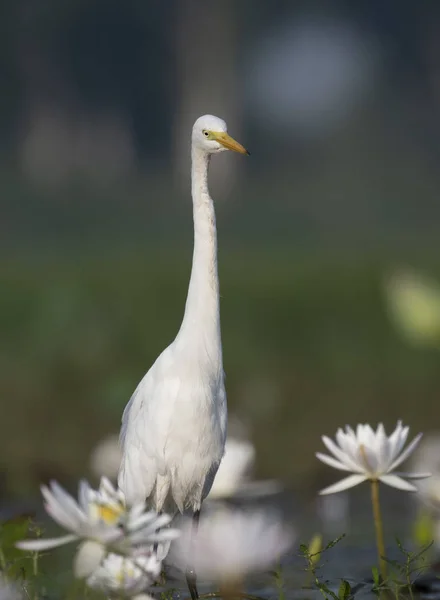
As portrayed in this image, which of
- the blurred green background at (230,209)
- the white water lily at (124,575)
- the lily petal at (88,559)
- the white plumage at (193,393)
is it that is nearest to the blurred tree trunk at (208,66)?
the blurred green background at (230,209)

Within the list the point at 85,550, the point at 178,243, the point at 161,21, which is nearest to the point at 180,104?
the point at 161,21

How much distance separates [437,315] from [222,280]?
6896 mm

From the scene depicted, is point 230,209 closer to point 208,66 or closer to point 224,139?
point 208,66

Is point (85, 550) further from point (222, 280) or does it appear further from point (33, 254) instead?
point (33, 254)

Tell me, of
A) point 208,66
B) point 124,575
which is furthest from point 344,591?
point 208,66

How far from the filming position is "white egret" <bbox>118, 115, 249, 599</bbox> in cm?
306

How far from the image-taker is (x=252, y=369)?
696 centimetres

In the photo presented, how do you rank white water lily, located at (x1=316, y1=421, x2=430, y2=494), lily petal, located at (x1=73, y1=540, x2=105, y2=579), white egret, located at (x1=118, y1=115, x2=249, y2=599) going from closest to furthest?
lily petal, located at (x1=73, y1=540, x2=105, y2=579)
white water lily, located at (x1=316, y1=421, x2=430, y2=494)
white egret, located at (x1=118, y1=115, x2=249, y2=599)

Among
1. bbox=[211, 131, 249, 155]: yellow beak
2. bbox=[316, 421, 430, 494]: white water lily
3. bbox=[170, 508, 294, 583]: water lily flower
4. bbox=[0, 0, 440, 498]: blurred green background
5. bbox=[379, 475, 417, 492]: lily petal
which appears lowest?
bbox=[170, 508, 294, 583]: water lily flower

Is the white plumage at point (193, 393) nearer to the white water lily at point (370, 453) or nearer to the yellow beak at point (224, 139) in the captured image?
the yellow beak at point (224, 139)

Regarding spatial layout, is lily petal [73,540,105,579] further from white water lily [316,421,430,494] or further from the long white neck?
the long white neck

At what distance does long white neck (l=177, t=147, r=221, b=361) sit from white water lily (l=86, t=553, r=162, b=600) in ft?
3.36

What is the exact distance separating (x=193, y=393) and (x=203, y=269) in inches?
10.2

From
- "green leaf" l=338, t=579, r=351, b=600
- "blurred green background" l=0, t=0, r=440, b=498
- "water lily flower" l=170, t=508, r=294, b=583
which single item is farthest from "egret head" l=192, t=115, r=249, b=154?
"blurred green background" l=0, t=0, r=440, b=498
